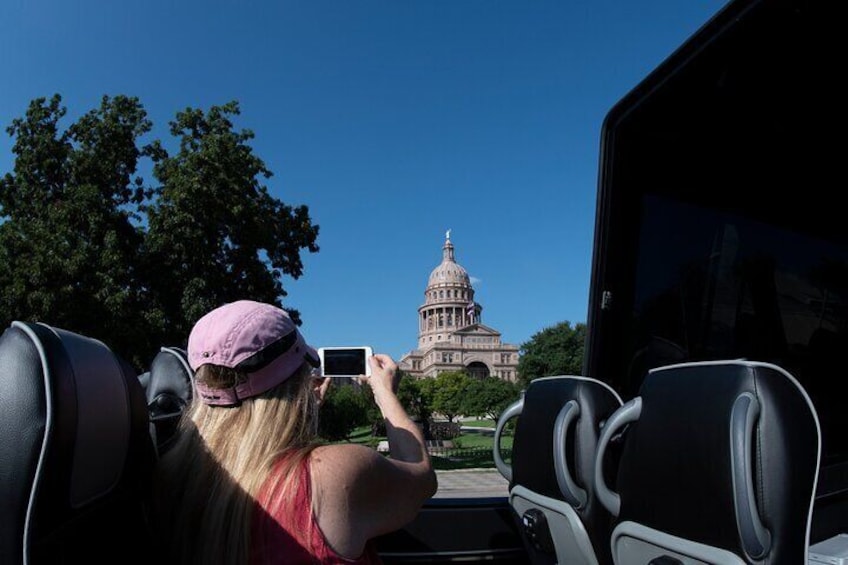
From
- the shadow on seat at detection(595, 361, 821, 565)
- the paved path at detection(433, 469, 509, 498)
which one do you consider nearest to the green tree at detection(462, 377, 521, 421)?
the paved path at detection(433, 469, 509, 498)

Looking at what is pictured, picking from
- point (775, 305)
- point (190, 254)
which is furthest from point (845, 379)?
point (190, 254)

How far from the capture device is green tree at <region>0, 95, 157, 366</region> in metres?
14.1

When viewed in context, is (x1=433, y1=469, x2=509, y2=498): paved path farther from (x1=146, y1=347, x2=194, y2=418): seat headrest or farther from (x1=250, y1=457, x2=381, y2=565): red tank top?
(x1=250, y1=457, x2=381, y2=565): red tank top

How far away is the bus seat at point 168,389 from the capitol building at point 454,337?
10461 centimetres

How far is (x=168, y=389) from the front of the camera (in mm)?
2451

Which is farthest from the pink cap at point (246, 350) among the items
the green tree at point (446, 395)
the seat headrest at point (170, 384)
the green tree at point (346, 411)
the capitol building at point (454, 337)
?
the capitol building at point (454, 337)

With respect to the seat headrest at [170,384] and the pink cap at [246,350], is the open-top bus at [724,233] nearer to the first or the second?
the seat headrest at [170,384]

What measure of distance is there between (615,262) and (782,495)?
198 cm

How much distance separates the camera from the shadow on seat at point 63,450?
1053 millimetres

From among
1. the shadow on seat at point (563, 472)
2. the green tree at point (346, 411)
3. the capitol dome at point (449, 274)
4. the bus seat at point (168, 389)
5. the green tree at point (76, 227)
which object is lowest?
the green tree at point (346, 411)

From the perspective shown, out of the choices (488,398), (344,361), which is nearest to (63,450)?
(344,361)

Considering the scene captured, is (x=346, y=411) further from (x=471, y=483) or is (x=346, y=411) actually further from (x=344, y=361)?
(x=344, y=361)

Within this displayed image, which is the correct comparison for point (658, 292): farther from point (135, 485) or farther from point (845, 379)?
point (135, 485)

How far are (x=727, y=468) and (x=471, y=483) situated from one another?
17529 mm
